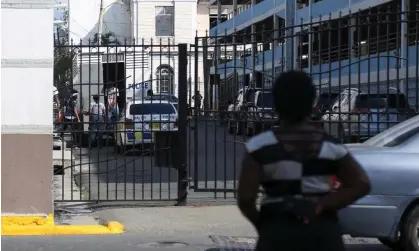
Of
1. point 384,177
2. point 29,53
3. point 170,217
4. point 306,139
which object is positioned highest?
point 29,53

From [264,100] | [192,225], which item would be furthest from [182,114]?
[192,225]

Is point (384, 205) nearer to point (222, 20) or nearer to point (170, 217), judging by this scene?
point (170, 217)

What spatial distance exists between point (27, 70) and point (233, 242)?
3.53 meters

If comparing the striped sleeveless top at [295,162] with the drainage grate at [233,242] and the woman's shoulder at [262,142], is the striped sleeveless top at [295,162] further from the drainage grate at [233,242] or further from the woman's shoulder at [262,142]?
the drainage grate at [233,242]

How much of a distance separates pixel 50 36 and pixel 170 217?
10.1 ft

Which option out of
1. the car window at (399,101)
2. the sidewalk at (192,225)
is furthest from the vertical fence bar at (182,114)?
the car window at (399,101)

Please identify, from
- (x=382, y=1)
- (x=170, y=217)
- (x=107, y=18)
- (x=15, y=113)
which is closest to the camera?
(x=15, y=113)

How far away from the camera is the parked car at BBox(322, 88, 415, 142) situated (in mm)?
11039

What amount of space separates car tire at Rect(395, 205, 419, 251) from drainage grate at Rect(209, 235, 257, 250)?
1985mm

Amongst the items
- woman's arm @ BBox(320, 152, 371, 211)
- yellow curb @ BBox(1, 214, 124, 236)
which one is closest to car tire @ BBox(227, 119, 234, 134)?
yellow curb @ BBox(1, 214, 124, 236)

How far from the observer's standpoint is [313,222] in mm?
3584

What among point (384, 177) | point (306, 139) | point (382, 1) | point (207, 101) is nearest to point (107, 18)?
point (382, 1)

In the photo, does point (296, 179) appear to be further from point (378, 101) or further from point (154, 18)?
point (154, 18)

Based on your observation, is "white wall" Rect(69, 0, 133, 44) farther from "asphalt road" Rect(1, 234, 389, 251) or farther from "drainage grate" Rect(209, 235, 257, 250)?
"drainage grate" Rect(209, 235, 257, 250)
